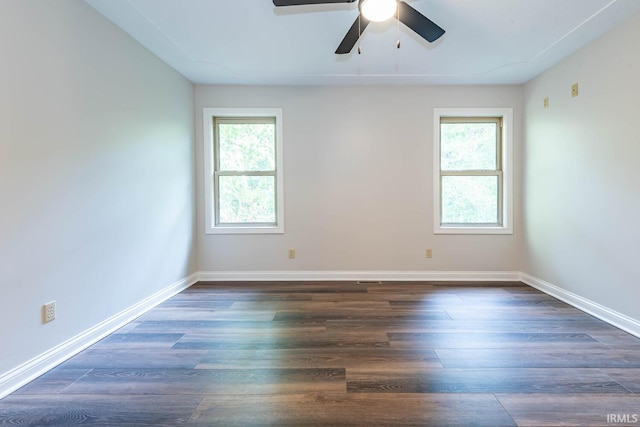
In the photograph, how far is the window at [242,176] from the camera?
A: 3615 mm

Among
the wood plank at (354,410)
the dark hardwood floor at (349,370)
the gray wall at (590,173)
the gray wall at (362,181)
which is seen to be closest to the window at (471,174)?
the gray wall at (362,181)

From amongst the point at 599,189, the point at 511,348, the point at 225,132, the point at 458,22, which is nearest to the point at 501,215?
the point at 599,189

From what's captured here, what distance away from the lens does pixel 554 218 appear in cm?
301

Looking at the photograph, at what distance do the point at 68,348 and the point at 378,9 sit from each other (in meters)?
2.99

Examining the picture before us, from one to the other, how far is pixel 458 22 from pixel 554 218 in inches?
88.1

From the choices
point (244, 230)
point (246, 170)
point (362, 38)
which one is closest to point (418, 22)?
point (362, 38)

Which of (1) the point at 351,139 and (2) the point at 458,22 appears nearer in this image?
(2) the point at 458,22

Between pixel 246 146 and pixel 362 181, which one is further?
pixel 246 146

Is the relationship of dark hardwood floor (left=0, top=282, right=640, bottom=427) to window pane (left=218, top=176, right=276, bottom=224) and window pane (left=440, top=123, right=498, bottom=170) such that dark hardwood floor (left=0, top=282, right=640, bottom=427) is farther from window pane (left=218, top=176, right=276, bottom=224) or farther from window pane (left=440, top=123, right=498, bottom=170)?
window pane (left=440, top=123, right=498, bottom=170)

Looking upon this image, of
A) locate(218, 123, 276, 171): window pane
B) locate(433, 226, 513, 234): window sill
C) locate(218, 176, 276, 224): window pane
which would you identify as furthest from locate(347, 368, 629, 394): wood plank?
locate(218, 123, 276, 171): window pane

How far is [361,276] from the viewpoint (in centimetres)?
358

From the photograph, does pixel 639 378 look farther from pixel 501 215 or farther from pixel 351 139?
pixel 351 139

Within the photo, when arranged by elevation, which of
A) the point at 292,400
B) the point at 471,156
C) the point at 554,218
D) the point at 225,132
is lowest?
the point at 292,400

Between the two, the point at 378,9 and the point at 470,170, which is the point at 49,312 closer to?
the point at 378,9
